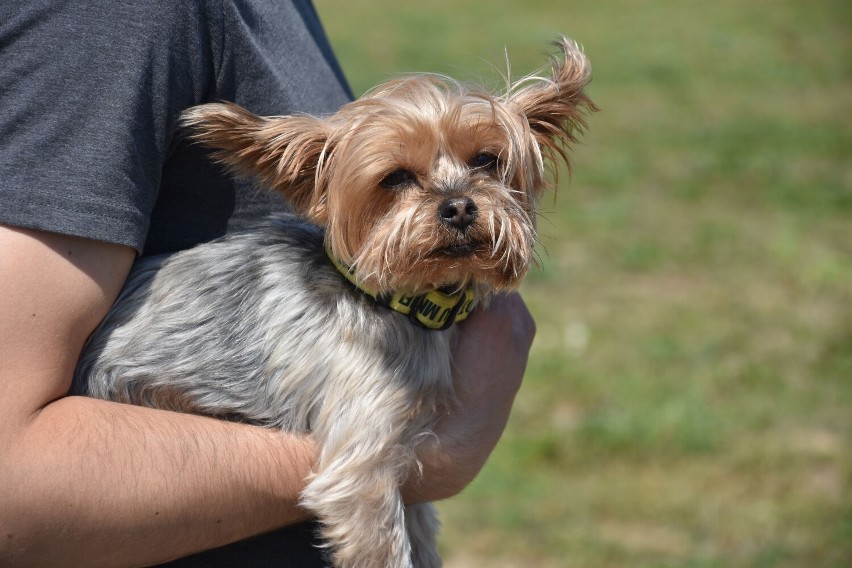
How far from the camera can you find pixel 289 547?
242cm

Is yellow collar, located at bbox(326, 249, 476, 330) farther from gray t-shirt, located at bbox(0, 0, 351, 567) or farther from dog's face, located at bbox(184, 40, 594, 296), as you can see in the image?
gray t-shirt, located at bbox(0, 0, 351, 567)

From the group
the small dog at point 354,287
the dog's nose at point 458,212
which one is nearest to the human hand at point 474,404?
the small dog at point 354,287

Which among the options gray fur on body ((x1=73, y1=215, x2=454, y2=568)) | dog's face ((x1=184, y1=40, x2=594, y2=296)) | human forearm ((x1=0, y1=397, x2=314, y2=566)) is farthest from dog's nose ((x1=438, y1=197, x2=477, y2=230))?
human forearm ((x1=0, y1=397, x2=314, y2=566))

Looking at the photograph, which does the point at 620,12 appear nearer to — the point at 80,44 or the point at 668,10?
the point at 668,10

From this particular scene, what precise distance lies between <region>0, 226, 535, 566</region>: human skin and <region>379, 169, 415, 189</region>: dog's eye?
0.67 meters

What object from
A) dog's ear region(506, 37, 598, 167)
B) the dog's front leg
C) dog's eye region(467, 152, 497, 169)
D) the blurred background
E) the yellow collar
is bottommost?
the blurred background

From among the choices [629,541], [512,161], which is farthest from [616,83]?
[512,161]

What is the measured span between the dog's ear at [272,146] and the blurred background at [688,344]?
55cm

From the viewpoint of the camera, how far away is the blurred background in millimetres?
5445

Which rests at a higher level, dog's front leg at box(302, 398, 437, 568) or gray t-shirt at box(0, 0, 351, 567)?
gray t-shirt at box(0, 0, 351, 567)

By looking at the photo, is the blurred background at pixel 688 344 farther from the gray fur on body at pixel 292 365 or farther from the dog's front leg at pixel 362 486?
the dog's front leg at pixel 362 486

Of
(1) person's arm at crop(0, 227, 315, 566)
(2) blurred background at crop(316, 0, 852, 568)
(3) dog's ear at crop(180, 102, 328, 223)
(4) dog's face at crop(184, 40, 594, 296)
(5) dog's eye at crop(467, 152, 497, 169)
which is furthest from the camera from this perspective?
(2) blurred background at crop(316, 0, 852, 568)

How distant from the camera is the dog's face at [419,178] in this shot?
243 cm

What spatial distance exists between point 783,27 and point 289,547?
56.0 ft
